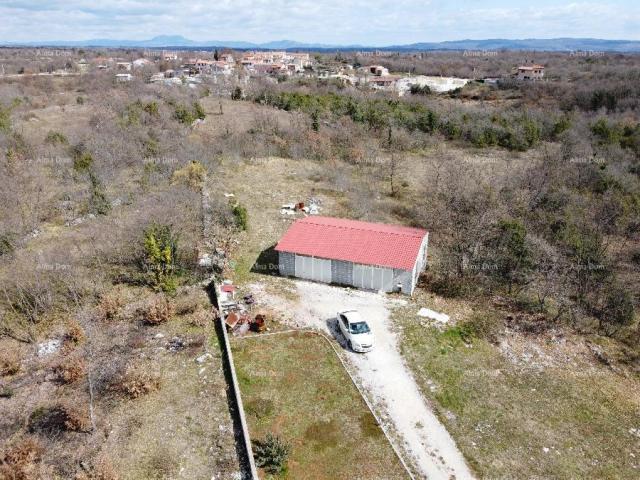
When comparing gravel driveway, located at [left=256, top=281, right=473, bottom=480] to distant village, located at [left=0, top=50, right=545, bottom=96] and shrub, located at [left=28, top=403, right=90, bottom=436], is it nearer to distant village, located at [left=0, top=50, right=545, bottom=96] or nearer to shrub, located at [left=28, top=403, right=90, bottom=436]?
shrub, located at [left=28, top=403, right=90, bottom=436]

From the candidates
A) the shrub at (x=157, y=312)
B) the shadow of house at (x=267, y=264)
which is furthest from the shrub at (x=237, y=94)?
the shrub at (x=157, y=312)

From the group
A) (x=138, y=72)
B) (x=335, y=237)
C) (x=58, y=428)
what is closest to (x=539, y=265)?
(x=335, y=237)

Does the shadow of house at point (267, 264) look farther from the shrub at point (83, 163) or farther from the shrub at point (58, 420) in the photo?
the shrub at point (83, 163)

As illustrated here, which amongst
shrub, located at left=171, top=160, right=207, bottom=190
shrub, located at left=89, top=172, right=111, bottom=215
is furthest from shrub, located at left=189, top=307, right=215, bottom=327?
shrub, located at left=171, top=160, right=207, bottom=190

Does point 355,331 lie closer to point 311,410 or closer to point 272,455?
point 311,410

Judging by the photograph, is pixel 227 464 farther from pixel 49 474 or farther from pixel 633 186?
pixel 633 186
